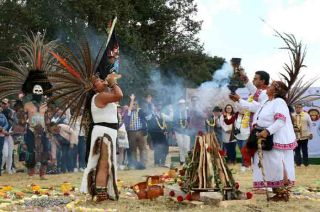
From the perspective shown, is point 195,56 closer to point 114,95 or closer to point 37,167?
point 37,167

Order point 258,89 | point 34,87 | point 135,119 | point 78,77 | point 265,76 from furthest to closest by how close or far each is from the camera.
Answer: point 135,119 → point 34,87 → point 258,89 → point 265,76 → point 78,77

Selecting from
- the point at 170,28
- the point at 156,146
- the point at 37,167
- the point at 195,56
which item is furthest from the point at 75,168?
the point at 170,28

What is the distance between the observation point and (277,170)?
9055 millimetres

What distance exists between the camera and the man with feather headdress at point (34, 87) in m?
12.6

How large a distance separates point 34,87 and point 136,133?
167 inches

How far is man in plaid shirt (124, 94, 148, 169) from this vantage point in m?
16.2

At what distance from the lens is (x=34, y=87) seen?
1280cm

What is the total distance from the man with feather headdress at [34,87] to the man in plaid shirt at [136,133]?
137 inches

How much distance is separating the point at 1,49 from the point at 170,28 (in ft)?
28.5

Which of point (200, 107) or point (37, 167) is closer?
point (37, 167)

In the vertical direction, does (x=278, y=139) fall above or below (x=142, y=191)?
above

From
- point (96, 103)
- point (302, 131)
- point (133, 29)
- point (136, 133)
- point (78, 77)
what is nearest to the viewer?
point (96, 103)

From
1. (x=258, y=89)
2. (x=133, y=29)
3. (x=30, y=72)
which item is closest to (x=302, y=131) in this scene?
(x=258, y=89)

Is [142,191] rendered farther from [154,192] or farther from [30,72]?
[30,72]
